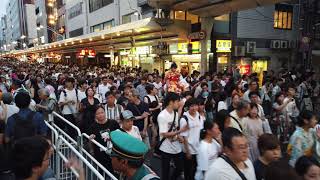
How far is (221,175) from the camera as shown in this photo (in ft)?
10.2

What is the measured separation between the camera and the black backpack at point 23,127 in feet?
15.4

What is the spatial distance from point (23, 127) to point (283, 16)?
24190 mm

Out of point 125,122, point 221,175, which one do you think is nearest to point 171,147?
point 125,122

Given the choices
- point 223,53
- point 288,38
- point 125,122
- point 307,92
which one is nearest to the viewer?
point 125,122

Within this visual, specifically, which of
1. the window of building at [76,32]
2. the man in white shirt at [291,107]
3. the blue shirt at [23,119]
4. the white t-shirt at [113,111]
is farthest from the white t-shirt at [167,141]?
the window of building at [76,32]

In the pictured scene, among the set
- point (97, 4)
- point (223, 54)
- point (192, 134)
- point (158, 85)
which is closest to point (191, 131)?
point (192, 134)

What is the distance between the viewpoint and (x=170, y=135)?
5465mm

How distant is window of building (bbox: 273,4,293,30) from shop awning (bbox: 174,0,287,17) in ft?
30.3

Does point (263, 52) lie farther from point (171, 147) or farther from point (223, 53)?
point (171, 147)

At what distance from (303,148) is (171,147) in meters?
2.12

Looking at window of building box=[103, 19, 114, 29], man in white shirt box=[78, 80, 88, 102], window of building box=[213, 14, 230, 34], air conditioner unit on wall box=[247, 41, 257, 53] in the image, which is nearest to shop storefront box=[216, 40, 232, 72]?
window of building box=[213, 14, 230, 34]

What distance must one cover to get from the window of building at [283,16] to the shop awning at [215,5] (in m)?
9.25

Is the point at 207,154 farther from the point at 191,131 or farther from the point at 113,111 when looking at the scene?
the point at 113,111

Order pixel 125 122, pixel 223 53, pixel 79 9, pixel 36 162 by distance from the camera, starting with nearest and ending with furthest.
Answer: pixel 36 162
pixel 125 122
pixel 223 53
pixel 79 9
